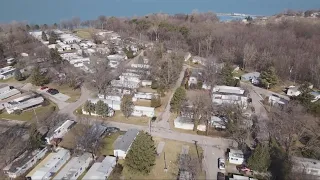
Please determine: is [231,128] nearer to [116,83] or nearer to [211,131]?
[211,131]

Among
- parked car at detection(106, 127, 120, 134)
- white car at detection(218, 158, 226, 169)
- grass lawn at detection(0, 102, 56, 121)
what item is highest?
grass lawn at detection(0, 102, 56, 121)

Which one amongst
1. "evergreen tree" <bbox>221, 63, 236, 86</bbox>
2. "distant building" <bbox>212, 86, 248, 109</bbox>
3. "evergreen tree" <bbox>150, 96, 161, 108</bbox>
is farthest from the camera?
"evergreen tree" <bbox>221, 63, 236, 86</bbox>

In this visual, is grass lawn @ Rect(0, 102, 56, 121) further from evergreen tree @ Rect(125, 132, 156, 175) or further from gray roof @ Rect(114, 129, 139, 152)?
evergreen tree @ Rect(125, 132, 156, 175)

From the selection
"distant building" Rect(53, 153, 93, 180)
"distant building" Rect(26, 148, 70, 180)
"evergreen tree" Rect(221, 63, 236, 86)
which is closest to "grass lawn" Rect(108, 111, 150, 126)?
"distant building" Rect(53, 153, 93, 180)

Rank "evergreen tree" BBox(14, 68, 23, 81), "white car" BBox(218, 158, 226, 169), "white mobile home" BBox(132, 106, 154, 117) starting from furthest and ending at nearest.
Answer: "evergreen tree" BBox(14, 68, 23, 81) < "white mobile home" BBox(132, 106, 154, 117) < "white car" BBox(218, 158, 226, 169)

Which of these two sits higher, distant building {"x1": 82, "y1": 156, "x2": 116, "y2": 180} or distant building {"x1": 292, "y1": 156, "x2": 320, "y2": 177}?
distant building {"x1": 292, "y1": 156, "x2": 320, "y2": 177}

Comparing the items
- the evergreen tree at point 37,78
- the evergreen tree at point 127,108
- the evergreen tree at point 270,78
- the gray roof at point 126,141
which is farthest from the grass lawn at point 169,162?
the evergreen tree at point 37,78

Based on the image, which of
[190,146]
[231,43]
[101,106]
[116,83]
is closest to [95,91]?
[116,83]
